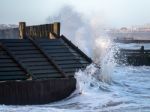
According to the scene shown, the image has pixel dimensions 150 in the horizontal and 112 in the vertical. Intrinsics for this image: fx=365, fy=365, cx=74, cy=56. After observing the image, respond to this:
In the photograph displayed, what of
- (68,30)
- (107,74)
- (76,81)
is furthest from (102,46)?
(76,81)

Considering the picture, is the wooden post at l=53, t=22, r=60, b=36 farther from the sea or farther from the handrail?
the handrail

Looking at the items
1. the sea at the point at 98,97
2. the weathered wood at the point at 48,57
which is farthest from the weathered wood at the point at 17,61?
the sea at the point at 98,97

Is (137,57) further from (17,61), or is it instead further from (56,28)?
(17,61)

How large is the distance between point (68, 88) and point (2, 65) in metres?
2.46

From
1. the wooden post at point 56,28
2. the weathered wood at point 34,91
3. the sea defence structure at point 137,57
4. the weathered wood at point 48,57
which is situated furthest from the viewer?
the sea defence structure at point 137,57

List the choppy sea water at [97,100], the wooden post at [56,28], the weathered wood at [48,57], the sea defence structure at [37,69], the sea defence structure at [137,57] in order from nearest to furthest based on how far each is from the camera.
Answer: the choppy sea water at [97,100] → the sea defence structure at [37,69] → the weathered wood at [48,57] → the wooden post at [56,28] → the sea defence structure at [137,57]

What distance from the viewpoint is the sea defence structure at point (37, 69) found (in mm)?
12117

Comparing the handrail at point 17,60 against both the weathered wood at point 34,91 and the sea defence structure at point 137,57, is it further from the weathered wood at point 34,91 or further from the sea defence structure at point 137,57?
the sea defence structure at point 137,57

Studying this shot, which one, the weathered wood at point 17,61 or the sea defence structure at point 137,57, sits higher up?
the weathered wood at point 17,61

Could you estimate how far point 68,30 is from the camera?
3055cm

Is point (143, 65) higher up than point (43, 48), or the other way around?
→ point (43, 48)

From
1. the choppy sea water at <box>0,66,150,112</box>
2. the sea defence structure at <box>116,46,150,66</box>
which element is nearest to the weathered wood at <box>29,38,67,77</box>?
the choppy sea water at <box>0,66,150,112</box>

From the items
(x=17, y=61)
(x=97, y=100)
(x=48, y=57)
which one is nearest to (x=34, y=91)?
(x=17, y=61)

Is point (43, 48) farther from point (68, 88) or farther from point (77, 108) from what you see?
point (77, 108)
